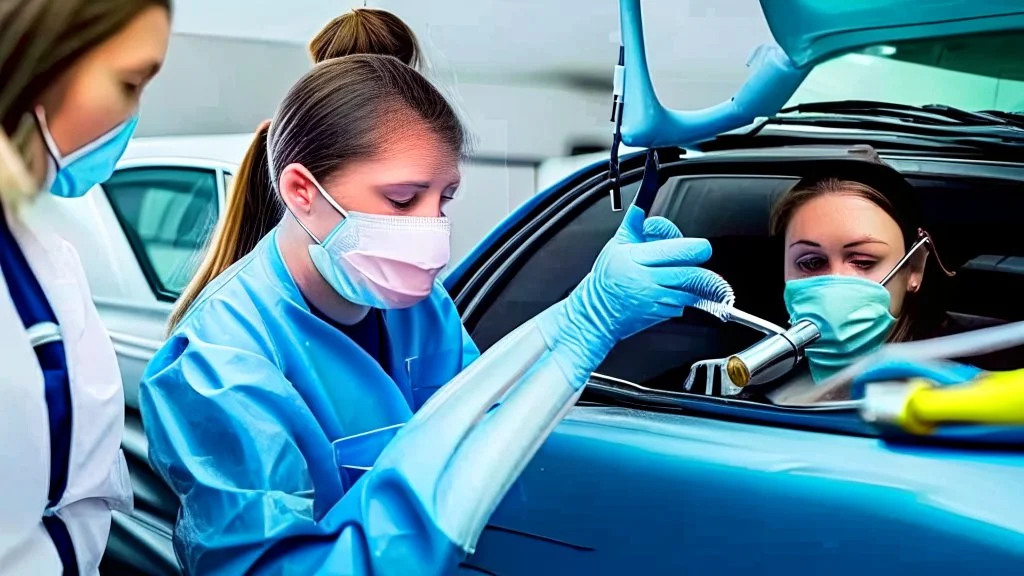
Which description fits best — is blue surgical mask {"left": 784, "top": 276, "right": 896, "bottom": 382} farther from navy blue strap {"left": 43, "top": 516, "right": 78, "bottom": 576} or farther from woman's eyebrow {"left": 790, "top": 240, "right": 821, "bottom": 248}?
navy blue strap {"left": 43, "top": 516, "right": 78, "bottom": 576}

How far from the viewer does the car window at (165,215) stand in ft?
4.82

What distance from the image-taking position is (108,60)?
0.79 meters

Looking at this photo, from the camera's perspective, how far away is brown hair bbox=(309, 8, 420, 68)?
1.20 metres

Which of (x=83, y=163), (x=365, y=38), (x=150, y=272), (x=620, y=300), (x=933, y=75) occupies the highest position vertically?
(x=933, y=75)

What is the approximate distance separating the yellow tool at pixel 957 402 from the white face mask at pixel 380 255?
0.49 m

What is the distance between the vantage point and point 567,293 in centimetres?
155

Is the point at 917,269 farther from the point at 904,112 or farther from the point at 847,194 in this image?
the point at 904,112

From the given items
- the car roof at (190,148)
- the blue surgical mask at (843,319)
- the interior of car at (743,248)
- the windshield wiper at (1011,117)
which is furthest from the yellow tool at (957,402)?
the car roof at (190,148)

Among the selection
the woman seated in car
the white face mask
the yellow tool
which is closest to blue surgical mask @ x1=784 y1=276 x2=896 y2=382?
the woman seated in car

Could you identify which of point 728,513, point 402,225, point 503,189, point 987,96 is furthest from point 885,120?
point 402,225

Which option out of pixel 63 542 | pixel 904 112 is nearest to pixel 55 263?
pixel 63 542

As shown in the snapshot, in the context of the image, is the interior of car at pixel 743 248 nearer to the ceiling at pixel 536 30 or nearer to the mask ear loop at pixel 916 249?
the mask ear loop at pixel 916 249

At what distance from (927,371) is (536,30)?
2.64 ft

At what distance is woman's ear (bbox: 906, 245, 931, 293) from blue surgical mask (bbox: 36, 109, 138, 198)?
983mm
